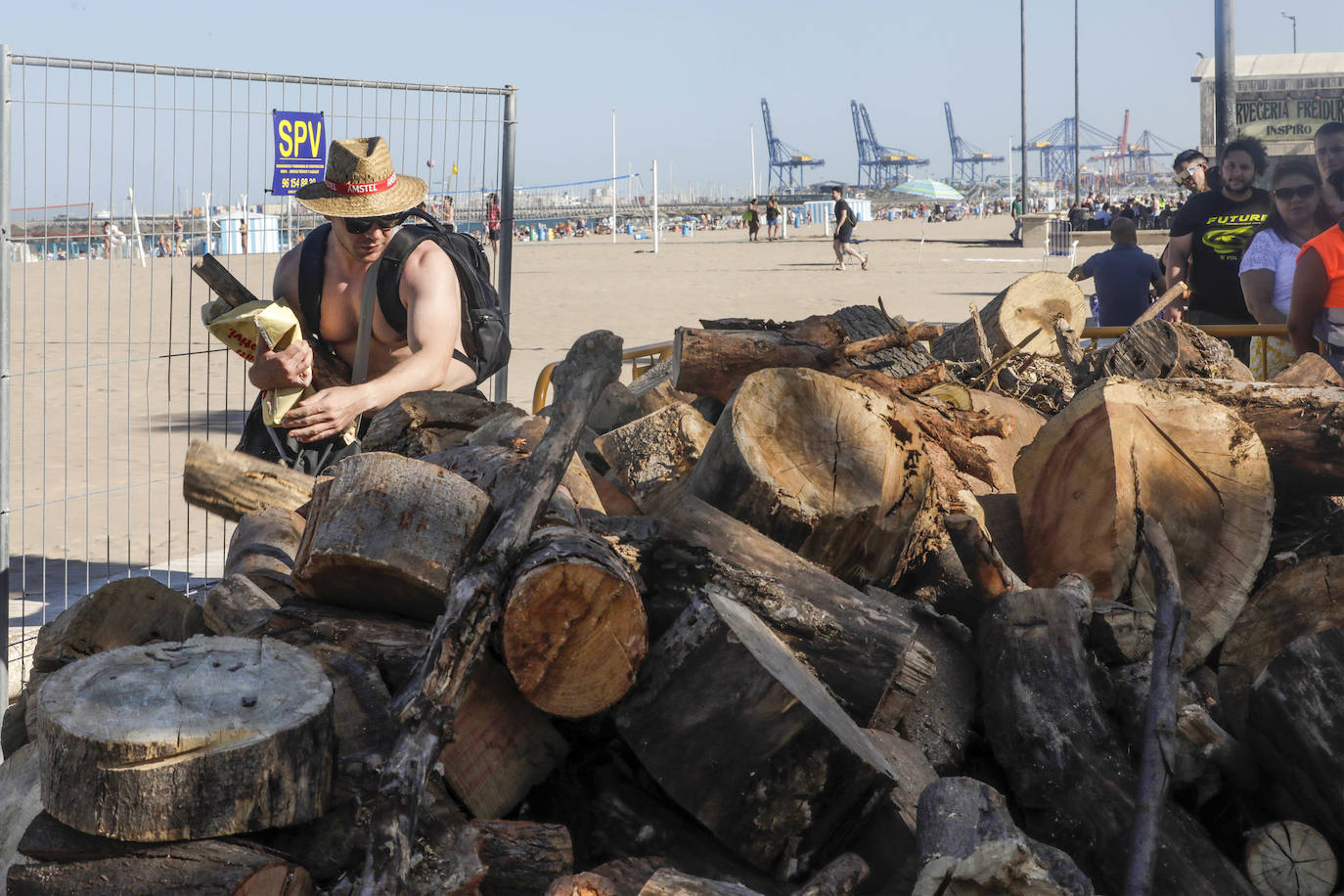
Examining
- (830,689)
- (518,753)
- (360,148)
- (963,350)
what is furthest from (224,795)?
(963,350)

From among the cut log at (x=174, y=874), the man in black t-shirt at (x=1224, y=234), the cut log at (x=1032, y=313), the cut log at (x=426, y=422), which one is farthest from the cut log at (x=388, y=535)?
the man in black t-shirt at (x=1224, y=234)

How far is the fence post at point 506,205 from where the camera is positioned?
5.20 metres

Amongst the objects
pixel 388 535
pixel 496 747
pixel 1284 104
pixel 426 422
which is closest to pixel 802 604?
pixel 496 747

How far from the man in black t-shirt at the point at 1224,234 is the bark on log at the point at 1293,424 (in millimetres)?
2780

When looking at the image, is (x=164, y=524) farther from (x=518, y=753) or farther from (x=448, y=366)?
(x=518, y=753)

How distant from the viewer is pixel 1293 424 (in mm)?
3252

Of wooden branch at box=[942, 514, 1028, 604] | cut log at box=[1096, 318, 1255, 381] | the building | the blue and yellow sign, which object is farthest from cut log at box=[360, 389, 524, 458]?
the building

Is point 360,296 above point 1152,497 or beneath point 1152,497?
above

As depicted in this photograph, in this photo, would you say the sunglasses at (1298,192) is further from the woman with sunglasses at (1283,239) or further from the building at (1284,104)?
the building at (1284,104)

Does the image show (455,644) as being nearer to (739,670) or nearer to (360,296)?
(739,670)

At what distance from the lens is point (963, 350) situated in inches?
208

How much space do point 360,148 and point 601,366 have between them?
5.56 ft

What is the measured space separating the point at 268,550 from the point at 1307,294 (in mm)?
4004

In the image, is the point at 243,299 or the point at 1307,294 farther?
the point at 1307,294
